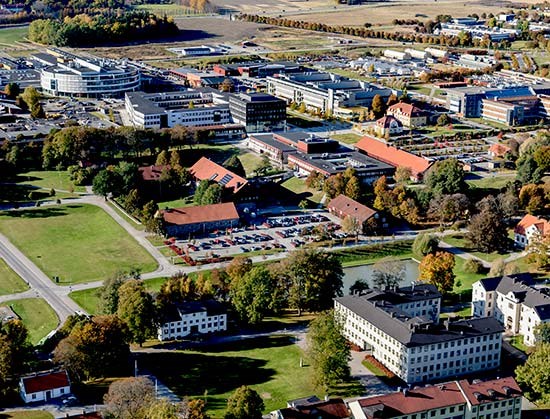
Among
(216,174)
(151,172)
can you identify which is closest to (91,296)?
(216,174)

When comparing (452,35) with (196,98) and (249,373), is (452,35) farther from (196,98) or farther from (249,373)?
(249,373)

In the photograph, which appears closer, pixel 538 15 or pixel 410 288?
pixel 410 288

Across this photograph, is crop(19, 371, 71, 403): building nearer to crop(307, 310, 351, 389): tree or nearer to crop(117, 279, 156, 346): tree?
crop(117, 279, 156, 346): tree

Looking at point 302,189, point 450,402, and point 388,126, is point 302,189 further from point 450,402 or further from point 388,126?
point 450,402

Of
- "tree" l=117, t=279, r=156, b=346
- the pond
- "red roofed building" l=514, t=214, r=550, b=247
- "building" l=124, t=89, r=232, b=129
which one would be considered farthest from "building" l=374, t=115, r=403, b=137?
"tree" l=117, t=279, r=156, b=346

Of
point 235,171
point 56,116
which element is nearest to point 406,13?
point 56,116
